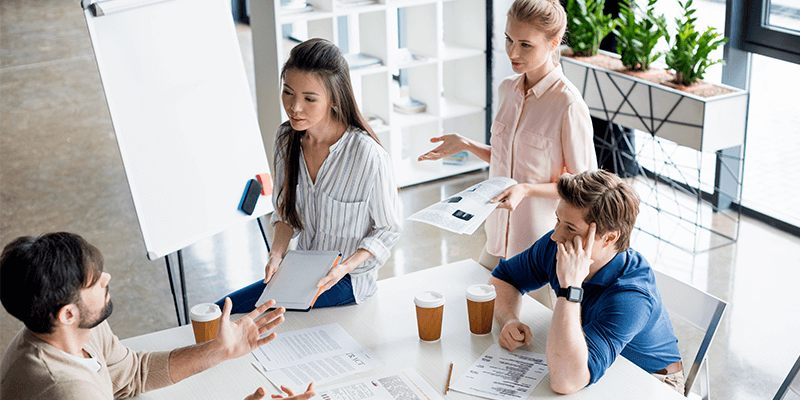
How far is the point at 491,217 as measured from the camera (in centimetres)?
251

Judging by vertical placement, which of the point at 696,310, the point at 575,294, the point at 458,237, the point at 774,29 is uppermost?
the point at 774,29

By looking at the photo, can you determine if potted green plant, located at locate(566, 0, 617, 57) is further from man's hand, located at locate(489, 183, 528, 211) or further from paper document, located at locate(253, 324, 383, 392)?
paper document, located at locate(253, 324, 383, 392)

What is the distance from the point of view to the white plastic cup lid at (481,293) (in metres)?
1.85

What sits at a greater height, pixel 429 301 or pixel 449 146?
pixel 449 146

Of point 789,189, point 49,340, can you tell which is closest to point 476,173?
point 789,189

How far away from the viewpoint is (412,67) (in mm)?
4918

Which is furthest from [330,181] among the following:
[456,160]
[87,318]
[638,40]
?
[456,160]

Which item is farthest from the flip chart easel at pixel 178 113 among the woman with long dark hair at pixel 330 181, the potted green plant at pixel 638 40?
the potted green plant at pixel 638 40

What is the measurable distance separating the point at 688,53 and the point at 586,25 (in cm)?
72

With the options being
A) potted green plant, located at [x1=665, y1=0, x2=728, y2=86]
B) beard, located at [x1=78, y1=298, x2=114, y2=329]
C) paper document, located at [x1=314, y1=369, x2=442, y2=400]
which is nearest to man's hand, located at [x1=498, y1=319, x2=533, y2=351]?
paper document, located at [x1=314, y1=369, x2=442, y2=400]

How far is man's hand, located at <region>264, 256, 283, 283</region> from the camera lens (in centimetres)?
206

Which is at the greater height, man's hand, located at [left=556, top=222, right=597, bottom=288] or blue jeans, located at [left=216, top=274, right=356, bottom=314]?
man's hand, located at [left=556, top=222, right=597, bottom=288]

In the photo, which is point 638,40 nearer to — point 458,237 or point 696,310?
point 458,237

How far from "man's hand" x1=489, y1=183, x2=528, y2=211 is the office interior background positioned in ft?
4.22
